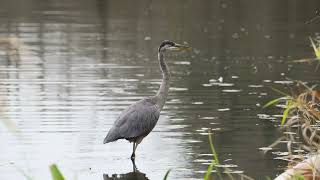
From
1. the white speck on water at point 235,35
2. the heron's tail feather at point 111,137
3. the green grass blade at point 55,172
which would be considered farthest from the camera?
the white speck on water at point 235,35

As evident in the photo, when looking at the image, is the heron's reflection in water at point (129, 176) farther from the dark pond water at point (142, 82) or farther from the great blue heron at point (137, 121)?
the great blue heron at point (137, 121)

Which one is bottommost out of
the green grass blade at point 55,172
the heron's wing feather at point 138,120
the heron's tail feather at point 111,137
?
the heron's tail feather at point 111,137

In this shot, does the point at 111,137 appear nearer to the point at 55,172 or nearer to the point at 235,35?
the point at 55,172

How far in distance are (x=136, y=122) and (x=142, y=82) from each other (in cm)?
648

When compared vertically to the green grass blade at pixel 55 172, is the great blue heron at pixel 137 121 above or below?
below

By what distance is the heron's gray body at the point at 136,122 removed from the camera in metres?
11.0

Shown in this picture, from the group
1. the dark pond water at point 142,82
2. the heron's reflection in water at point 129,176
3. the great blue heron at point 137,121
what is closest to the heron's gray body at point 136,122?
the great blue heron at point 137,121

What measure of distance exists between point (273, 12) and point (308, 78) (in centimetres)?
1605

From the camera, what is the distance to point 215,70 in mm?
19312

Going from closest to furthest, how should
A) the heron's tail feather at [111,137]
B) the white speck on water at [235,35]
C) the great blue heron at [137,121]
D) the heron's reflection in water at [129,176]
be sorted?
the heron's reflection in water at [129,176] < the heron's tail feather at [111,137] < the great blue heron at [137,121] < the white speck on water at [235,35]

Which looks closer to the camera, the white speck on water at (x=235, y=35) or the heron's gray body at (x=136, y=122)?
the heron's gray body at (x=136, y=122)

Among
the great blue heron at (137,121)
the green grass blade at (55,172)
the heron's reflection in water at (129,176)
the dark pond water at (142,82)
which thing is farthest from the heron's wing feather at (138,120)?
the green grass blade at (55,172)

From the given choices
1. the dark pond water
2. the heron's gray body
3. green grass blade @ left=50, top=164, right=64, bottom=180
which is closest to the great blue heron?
the heron's gray body

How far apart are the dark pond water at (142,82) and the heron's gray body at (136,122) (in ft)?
0.96
